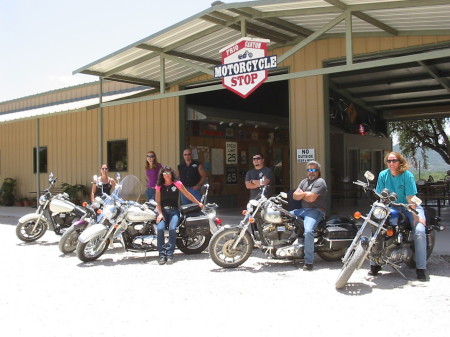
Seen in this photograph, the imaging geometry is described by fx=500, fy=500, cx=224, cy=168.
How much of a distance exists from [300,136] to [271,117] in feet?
15.5

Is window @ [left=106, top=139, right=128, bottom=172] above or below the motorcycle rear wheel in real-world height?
above

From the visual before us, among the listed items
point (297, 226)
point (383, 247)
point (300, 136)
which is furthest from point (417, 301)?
point (300, 136)

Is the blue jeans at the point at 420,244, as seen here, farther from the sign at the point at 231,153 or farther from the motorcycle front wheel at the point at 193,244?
the sign at the point at 231,153

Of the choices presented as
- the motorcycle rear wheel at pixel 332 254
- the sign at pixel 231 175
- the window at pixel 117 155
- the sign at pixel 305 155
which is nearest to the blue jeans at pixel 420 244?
the motorcycle rear wheel at pixel 332 254

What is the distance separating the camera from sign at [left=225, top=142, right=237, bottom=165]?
1456 cm

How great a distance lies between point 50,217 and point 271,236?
4422 millimetres

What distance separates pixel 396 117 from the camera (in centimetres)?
1831

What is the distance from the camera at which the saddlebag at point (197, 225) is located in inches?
287

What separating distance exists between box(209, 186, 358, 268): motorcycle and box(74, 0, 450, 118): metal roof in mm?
2330

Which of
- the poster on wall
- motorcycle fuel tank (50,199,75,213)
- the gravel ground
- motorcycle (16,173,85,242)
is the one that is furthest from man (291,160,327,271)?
the poster on wall

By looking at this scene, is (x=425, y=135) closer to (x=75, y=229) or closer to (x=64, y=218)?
(x=64, y=218)

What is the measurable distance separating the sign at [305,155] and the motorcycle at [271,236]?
3761mm

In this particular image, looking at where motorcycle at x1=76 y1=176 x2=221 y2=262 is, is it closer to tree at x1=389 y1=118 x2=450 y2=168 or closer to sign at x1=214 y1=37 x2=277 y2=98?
sign at x1=214 y1=37 x2=277 y2=98

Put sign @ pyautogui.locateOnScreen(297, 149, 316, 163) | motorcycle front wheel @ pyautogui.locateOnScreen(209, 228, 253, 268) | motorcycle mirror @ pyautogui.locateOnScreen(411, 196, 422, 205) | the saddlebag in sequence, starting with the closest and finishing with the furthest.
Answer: motorcycle mirror @ pyautogui.locateOnScreen(411, 196, 422, 205), motorcycle front wheel @ pyautogui.locateOnScreen(209, 228, 253, 268), the saddlebag, sign @ pyautogui.locateOnScreen(297, 149, 316, 163)
